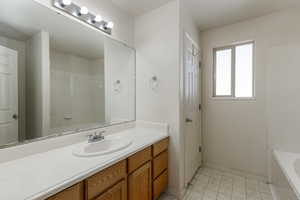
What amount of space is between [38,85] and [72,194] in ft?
2.96

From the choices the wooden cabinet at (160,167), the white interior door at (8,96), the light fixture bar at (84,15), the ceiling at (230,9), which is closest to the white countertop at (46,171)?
the white interior door at (8,96)

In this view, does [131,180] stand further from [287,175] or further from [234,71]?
[234,71]

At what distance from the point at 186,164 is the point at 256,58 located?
6.23 ft

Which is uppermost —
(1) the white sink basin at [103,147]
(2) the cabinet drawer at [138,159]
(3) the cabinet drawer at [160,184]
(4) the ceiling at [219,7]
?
(4) the ceiling at [219,7]

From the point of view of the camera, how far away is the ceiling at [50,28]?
107 cm

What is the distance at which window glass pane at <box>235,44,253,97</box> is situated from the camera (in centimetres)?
240

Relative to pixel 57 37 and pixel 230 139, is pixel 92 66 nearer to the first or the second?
pixel 57 37

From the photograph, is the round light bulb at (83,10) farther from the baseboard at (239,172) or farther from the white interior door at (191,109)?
the baseboard at (239,172)

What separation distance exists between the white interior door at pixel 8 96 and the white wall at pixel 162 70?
1357 mm

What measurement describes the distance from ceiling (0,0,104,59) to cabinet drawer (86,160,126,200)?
3.78ft

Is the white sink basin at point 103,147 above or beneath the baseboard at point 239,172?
above

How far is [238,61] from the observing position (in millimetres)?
2506

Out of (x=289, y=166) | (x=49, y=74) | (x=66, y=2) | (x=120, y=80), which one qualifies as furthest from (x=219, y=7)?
(x=49, y=74)

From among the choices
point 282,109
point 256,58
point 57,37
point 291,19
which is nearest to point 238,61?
point 256,58
